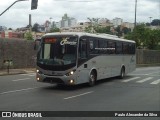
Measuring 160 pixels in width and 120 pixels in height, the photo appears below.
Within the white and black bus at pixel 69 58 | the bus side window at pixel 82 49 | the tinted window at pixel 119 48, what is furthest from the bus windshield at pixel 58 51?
the tinted window at pixel 119 48

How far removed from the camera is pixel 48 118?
1061 centimetres

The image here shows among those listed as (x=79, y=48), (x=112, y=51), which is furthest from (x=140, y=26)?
(x=79, y=48)

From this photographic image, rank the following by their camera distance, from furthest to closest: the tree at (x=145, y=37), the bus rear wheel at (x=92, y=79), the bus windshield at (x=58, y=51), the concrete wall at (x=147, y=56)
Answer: the tree at (x=145, y=37) → the concrete wall at (x=147, y=56) → the bus rear wheel at (x=92, y=79) → the bus windshield at (x=58, y=51)

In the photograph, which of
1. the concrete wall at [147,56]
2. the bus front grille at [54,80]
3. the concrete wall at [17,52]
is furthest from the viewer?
the concrete wall at [147,56]

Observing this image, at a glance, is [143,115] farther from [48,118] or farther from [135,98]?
[135,98]

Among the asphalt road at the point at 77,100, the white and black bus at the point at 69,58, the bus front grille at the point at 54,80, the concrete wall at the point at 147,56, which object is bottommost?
the concrete wall at the point at 147,56

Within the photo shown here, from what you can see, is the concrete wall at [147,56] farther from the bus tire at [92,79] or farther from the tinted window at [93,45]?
the bus tire at [92,79]

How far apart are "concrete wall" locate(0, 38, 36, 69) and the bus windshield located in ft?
46.7

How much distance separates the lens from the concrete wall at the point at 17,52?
32.8m

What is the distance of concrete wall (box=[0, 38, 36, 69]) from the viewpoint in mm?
32750

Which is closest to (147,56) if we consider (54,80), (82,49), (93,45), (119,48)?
(119,48)

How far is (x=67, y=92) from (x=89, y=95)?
1.35 metres

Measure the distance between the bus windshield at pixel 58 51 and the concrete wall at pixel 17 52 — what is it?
46.7ft

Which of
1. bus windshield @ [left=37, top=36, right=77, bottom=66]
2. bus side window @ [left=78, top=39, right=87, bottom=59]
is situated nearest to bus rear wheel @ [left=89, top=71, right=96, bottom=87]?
bus side window @ [left=78, top=39, right=87, bottom=59]
